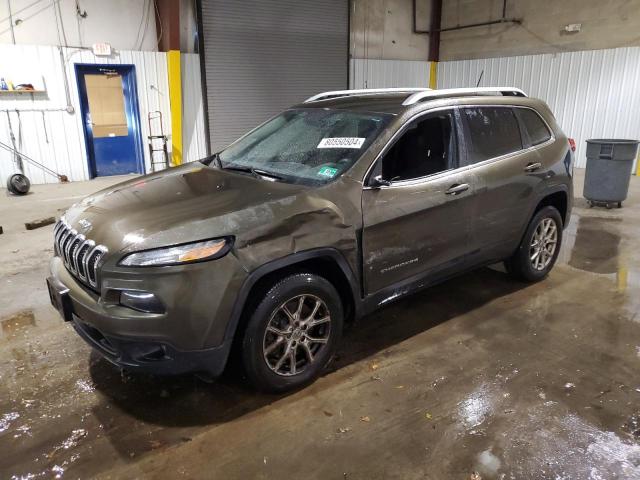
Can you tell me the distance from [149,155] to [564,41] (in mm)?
10457

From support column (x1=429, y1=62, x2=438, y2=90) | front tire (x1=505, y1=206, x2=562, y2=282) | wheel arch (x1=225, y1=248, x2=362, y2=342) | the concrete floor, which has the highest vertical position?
support column (x1=429, y1=62, x2=438, y2=90)

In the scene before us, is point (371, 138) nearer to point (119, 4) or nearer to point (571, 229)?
point (571, 229)

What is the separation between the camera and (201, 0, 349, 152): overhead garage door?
11570mm

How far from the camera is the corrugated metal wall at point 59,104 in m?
9.62

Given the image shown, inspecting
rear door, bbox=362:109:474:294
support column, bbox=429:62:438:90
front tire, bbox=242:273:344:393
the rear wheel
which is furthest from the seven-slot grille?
support column, bbox=429:62:438:90

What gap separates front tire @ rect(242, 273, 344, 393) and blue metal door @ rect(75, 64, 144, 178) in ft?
31.2

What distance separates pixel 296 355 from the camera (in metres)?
2.87

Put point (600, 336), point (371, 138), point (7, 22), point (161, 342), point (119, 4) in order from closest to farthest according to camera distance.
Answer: point (161, 342) < point (371, 138) < point (600, 336) < point (7, 22) < point (119, 4)

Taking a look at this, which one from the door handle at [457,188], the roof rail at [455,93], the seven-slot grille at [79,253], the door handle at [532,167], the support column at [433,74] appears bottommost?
the seven-slot grille at [79,253]

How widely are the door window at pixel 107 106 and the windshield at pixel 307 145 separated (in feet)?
27.4

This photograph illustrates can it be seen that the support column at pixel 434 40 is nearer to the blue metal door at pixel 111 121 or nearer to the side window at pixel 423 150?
the blue metal door at pixel 111 121

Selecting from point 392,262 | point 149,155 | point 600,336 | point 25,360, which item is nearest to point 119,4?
point 149,155

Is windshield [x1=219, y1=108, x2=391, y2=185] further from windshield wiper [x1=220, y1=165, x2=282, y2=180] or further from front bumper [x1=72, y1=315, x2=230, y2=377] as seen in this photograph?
front bumper [x1=72, y1=315, x2=230, y2=377]

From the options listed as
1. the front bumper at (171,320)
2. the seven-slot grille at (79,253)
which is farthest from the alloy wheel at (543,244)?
the seven-slot grille at (79,253)
